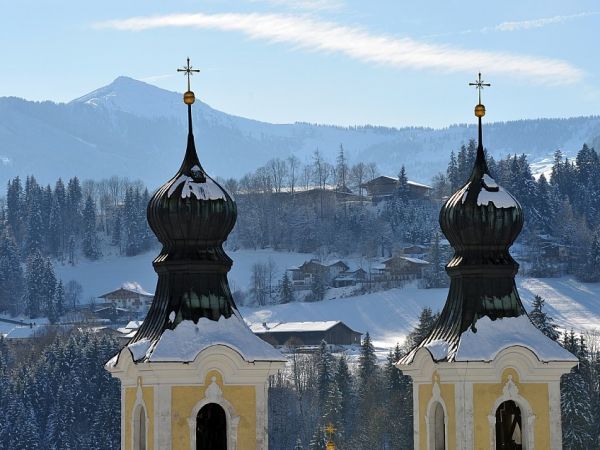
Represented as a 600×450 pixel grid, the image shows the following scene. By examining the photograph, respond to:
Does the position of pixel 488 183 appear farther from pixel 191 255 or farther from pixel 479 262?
pixel 191 255

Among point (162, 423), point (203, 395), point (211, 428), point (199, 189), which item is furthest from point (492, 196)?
point (162, 423)

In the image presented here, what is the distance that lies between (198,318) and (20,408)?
12040 centimetres

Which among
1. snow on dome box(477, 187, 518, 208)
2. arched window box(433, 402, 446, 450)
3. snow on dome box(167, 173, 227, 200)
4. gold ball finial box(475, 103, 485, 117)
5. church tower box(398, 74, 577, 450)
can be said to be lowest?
arched window box(433, 402, 446, 450)

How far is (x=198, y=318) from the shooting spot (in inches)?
1729

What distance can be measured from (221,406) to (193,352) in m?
1.16

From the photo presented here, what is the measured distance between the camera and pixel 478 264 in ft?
148

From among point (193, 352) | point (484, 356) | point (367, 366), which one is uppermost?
point (193, 352)

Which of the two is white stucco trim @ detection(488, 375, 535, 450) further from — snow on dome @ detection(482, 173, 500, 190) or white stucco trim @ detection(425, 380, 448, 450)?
snow on dome @ detection(482, 173, 500, 190)

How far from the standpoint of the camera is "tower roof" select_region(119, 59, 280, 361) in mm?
43844

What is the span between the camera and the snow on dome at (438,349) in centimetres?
4431

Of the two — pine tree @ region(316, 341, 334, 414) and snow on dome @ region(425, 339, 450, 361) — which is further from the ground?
snow on dome @ region(425, 339, 450, 361)

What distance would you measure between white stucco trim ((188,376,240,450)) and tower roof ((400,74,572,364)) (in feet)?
13.5

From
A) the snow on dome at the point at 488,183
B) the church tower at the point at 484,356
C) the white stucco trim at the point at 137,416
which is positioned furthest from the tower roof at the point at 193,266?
the snow on dome at the point at 488,183

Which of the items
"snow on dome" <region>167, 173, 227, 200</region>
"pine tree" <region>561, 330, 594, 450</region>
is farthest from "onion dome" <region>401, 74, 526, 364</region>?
"pine tree" <region>561, 330, 594, 450</region>
